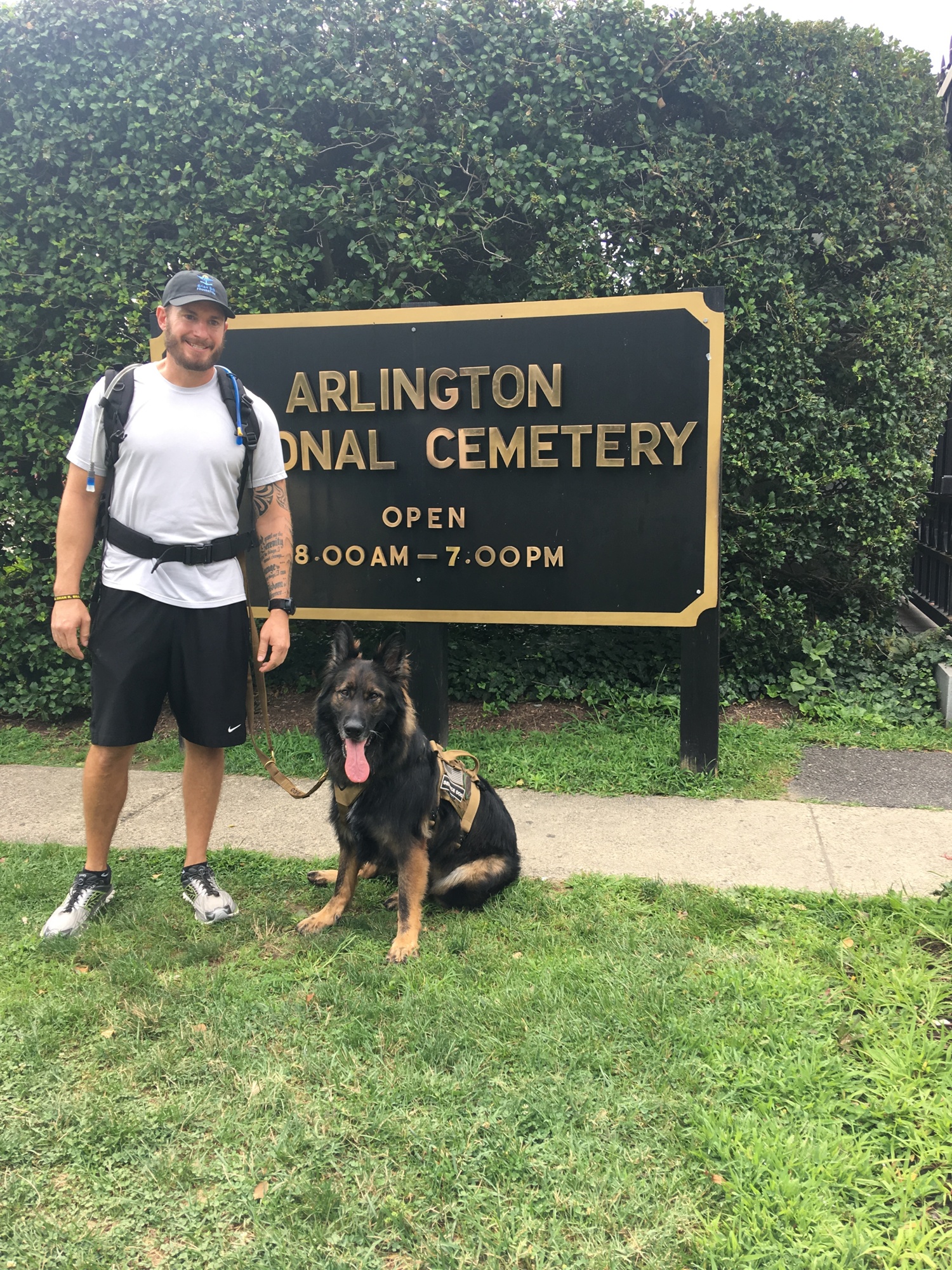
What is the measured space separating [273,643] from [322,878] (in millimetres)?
1064

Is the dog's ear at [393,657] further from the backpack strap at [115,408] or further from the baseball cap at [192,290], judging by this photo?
the baseball cap at [192,290]

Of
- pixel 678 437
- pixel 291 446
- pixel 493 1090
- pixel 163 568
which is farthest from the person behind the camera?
pixel 291 446

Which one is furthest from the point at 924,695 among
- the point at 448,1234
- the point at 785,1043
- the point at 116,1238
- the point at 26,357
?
the point at 26,357

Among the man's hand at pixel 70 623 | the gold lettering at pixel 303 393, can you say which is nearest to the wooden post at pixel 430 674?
the gold lettering at pixel 303 393

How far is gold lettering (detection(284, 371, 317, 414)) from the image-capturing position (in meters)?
4.97

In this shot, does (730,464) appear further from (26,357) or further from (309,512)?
(26,357)

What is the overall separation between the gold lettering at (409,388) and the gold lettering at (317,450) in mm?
489

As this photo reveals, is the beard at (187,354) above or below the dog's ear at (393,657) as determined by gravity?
above

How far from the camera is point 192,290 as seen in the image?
292 cm

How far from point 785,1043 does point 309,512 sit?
388cm

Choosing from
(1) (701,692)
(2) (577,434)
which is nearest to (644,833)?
(1) (701,692)

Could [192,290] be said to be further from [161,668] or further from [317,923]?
[317,923]

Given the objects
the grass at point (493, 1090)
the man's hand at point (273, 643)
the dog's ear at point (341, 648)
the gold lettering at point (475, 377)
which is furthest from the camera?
the gold lettering at point (475, 377)

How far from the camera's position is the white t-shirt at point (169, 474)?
2.96m
